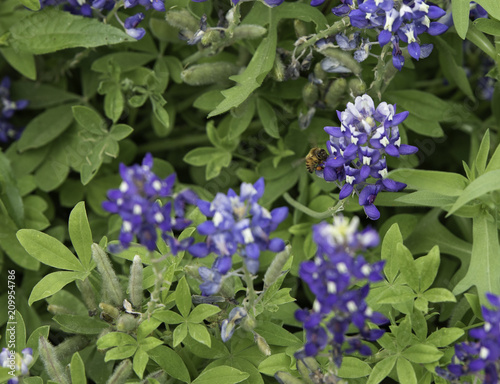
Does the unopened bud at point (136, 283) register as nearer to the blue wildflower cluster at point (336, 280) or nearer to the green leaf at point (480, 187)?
the blue wildflower cluster at point (336, 280)

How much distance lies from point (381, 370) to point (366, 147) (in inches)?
25.4

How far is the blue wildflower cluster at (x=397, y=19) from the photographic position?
1.83 metres

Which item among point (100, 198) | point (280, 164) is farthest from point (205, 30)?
point (100, 198)

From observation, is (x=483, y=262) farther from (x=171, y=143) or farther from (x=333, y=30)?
(x=171, y=143)

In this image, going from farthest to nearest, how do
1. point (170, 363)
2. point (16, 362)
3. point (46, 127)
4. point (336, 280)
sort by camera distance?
point (46, 127) → point (170, 363) → point (16, 362) → point (336, 280)

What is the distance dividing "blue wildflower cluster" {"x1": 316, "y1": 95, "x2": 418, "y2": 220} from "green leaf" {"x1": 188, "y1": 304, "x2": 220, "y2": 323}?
1.69 ft

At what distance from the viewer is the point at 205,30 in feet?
6.93

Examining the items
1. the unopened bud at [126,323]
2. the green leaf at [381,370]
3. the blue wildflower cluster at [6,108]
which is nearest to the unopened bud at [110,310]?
the unopened bud at [126,323]

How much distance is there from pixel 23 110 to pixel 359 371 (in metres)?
2.00

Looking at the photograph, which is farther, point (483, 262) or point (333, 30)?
point (333, 30)

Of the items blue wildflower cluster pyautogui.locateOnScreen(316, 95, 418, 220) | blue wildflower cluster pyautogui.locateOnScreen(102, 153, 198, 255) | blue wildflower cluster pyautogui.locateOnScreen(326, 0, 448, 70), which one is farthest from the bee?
blue wildflower cluster pyautogui.locateOnScreen(102, 153, 198, 255)

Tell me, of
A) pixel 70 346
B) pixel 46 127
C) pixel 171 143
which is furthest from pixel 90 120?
pixel 70 346

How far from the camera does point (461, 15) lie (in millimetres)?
1885

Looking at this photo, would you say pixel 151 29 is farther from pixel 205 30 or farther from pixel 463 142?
pixel 463 142
